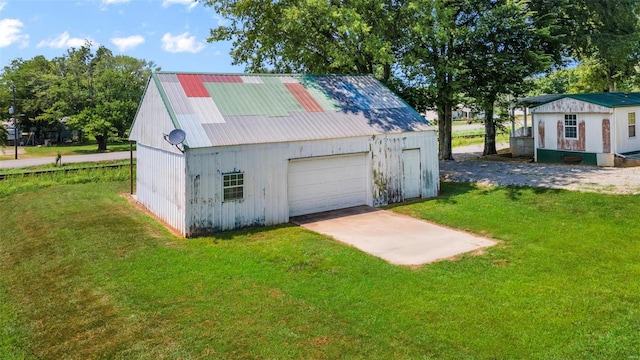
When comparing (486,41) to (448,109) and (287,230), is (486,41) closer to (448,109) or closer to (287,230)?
(448,109)

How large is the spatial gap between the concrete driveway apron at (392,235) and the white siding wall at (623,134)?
41.8ft

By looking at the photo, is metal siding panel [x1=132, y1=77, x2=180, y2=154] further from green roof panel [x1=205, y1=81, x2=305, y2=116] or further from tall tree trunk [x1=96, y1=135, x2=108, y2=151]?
tall tree trunk [x1=96, y1=135, x2=108, y2=151]

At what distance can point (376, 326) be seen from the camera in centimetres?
688

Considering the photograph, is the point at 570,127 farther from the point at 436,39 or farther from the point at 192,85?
the point at 192,85

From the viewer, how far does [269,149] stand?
13.5m

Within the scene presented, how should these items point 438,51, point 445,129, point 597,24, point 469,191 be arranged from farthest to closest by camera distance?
1. point 445,129
2. point 597,24
3. point 438,51
4. point 469,191

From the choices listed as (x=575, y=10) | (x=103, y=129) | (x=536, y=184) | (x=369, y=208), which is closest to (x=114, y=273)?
(x=369, y=208)

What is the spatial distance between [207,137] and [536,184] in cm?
1214

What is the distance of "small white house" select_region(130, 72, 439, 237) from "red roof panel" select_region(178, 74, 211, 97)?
0.03m

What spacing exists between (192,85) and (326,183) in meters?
5.34

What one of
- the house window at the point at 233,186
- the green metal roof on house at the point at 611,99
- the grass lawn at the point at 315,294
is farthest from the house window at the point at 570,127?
the house window at the point at 233,186

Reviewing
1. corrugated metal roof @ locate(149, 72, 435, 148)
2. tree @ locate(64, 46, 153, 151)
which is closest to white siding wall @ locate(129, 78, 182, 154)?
corrugated metal roof @ locate(149, 72, 435, 148)

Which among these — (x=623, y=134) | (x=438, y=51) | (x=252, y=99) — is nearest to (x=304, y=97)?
(x=252, y=99)

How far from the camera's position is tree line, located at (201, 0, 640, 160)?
18.3m
